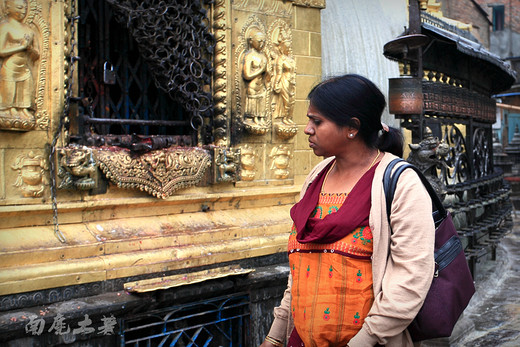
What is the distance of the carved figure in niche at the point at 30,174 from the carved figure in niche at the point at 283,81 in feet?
7.74

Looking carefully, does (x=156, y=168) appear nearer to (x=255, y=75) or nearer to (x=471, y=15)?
(x=255, y=75)

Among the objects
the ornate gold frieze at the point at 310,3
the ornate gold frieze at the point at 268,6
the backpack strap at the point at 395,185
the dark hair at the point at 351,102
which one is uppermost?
the ornate gold frieze at the point at 310,3

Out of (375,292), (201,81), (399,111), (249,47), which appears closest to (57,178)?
(201,81)

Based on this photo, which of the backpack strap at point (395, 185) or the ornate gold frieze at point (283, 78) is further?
Answer: the ornate gold frieze at point (283, 78)

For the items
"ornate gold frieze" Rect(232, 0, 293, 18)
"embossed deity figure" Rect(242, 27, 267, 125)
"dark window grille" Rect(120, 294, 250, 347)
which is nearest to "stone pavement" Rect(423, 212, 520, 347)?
"dark window grille" Rect(120, 294, 250, 347)

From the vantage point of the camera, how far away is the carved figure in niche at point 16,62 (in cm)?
409

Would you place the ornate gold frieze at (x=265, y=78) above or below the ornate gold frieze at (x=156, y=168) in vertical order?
above

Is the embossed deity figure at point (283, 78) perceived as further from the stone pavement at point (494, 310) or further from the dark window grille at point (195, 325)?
the stone pavement at point (494, 310)

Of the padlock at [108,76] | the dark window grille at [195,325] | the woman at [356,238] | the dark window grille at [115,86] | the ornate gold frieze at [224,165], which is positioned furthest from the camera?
the ornate gold frieze at [224,165]

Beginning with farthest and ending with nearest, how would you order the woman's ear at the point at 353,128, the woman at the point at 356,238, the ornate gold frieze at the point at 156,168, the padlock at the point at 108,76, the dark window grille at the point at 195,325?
the padlock at the point at 108,76
the ornate gold frieze at the point at 156,168
the dark window grille at the point at 195,325
the woman's ear at the point at 353,128
the woman at the point at 356,238

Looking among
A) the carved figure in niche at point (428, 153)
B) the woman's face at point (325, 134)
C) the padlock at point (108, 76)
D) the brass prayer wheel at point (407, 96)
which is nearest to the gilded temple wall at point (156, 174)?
the padlock at point (108, 76)

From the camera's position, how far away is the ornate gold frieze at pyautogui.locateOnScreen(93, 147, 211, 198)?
15.1ft

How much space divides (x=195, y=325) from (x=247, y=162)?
5.27 ft

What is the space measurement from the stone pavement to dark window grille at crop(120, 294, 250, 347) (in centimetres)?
187
